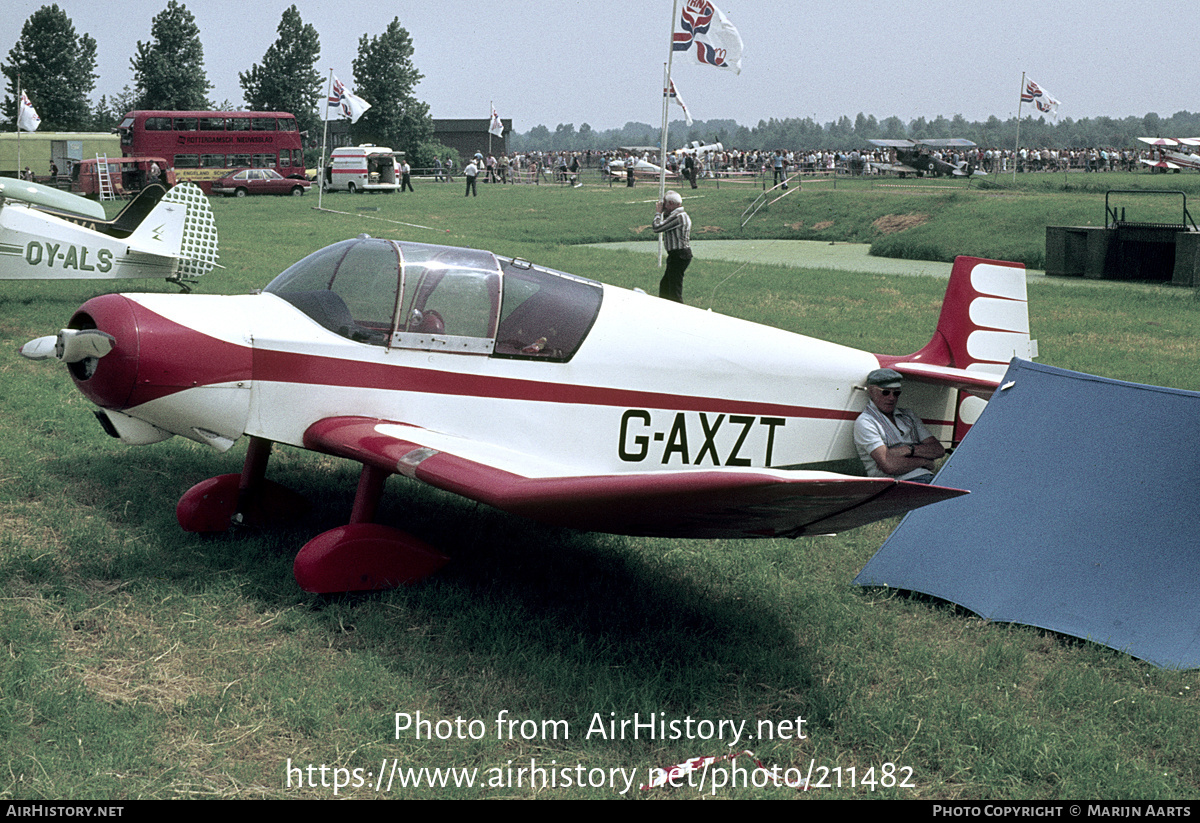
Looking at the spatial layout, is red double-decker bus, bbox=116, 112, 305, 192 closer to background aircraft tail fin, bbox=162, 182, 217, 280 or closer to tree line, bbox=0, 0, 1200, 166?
tree line, bbox=0, 0, 1200, 166

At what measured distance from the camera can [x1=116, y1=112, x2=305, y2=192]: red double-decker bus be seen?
52.5m

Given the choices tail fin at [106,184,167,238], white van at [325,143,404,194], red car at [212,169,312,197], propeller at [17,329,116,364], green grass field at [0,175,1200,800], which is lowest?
green grass field at [0,175,1200,800]

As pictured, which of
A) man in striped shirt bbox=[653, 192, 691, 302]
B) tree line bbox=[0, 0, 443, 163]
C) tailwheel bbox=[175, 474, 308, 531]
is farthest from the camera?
tree line bbox=[0, 0, 443, 163]

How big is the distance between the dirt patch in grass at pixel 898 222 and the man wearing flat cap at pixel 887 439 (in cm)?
2194

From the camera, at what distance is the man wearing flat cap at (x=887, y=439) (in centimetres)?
621

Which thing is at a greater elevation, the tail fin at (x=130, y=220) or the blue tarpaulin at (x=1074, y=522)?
the tail fin at (x=130, y=220)

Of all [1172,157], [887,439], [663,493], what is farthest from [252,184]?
[1172,157]

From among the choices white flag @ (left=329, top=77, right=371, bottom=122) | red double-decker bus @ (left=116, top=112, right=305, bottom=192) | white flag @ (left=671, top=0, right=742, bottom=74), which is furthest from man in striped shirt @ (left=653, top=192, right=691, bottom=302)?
red double-decker bus @ (left=116, top=112, right=305, bottom=192)

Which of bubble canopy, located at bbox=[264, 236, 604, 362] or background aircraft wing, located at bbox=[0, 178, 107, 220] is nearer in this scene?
bubble canopy, located at bbox=[264, 236, 604, 362]

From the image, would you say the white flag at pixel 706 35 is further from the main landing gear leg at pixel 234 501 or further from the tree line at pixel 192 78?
the tree line at pixel 192 78

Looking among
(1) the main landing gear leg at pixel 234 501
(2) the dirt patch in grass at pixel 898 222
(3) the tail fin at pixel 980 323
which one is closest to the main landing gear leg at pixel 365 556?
(1) the main landing gear leg at pixel 234 501

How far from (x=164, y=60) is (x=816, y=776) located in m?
89.9

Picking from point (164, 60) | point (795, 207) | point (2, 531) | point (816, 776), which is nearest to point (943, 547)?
point (816, 776)

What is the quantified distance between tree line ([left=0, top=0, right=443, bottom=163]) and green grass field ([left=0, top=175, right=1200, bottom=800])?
241ft
